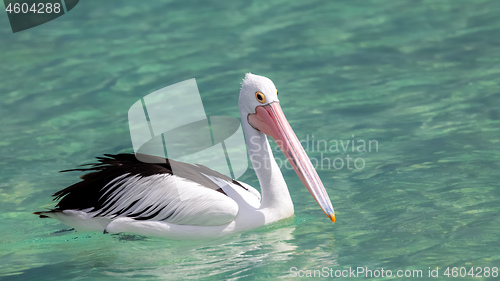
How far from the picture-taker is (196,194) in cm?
512

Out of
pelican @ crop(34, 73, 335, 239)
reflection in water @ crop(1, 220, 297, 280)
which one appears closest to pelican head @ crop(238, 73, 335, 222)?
pelican @ crop(34, 73, 335, 239)

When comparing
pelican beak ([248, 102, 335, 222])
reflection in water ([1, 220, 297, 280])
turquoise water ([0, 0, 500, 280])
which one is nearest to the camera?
reflection in water ([1, 220, 297, 280])

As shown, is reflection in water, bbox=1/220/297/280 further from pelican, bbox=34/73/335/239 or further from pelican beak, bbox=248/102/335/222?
pelican beak, bbox=248/102/335/222

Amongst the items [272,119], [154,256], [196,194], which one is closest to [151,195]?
[196,194]

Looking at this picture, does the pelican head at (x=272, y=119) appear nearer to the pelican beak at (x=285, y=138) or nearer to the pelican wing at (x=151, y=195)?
the pelican beak at (x=285, y=138)

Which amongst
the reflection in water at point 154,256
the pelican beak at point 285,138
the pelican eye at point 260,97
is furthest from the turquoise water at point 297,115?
the pelican eye at point 260,97

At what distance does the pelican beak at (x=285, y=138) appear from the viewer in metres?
5.05

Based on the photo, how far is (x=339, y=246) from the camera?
4.85 metres

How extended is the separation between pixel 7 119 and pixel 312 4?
15.0ft

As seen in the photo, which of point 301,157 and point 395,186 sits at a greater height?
point 301,157

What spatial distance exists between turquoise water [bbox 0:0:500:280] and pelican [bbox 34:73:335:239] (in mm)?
115

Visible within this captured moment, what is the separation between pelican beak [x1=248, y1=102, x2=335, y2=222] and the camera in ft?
16.6

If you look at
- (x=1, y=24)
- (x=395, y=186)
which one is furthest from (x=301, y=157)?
(x=1, y=24)

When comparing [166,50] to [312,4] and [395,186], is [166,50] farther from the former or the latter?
[395,186]
